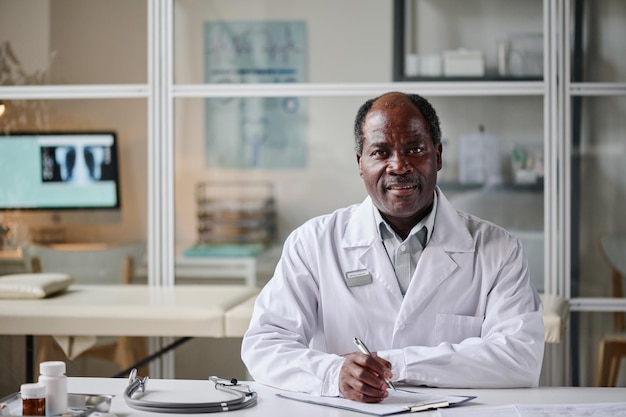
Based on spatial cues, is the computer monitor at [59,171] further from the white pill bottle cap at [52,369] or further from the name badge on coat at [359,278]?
the white pill bottle cap at [52,369]

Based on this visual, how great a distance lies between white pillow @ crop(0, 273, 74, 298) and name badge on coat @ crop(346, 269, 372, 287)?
1852 millimetres

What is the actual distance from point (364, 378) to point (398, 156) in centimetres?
66

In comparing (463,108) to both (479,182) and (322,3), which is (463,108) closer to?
(479,182)

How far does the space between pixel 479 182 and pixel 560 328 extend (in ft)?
3.00

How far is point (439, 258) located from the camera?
217 centimetres

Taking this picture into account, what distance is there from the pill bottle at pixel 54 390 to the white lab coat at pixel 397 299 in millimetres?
480

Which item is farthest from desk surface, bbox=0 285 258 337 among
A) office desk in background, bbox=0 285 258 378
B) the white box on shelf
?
the white box on shelf

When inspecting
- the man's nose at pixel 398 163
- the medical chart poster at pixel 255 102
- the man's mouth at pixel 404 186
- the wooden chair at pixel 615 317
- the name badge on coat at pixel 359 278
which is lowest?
the wooden chair at pixel 615 317

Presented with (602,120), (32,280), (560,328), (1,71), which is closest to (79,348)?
(32,280)

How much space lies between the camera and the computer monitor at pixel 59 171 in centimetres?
411

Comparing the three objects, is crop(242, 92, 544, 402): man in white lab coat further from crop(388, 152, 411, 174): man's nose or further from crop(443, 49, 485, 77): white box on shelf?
crop(443, 49, 485, 77): white box on shelf

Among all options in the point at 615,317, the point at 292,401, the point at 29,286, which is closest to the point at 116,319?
the point at 29,286

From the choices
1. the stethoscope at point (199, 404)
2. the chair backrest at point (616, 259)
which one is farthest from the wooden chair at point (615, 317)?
the stethoscope at point (199, 404)

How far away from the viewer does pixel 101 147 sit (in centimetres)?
411
